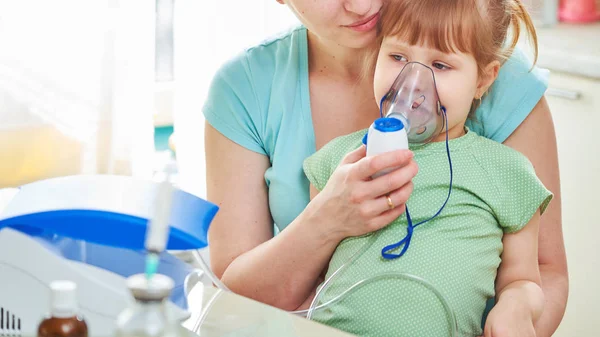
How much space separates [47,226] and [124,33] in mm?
1926

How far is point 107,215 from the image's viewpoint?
1087 millimetres

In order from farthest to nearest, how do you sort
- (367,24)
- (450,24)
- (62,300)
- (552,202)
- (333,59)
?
(333,59) → (552,202) → (367,24) → (450,24) → (62,300)

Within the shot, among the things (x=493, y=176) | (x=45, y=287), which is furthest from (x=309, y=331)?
(x=493, y=176)

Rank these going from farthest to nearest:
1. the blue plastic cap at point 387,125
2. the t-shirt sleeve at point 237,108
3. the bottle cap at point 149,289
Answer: the t-shirt sleeve at point 237,108
the blue plastic cap at point 387,125
the bottle cap at point 149,289

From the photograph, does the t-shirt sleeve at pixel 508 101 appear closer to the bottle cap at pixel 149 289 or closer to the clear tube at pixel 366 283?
the clear tube at pixel 366 283

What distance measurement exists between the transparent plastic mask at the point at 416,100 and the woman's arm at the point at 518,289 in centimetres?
23

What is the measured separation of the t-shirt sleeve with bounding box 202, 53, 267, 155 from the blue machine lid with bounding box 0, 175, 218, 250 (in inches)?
21.3

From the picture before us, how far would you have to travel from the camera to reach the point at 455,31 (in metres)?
1.46

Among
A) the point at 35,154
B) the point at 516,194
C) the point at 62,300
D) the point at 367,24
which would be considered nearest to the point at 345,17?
the point at 367,24

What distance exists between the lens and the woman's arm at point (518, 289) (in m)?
1.35

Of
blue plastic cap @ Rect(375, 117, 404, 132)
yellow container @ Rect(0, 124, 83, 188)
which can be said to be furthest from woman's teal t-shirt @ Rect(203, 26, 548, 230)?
yellow container @ Rect(0, 124, 83, 188)

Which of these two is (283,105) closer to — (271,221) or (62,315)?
(271,221)

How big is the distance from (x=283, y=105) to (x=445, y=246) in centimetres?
47

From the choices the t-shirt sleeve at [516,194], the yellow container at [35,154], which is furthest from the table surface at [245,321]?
the yellow container at [35,154]
